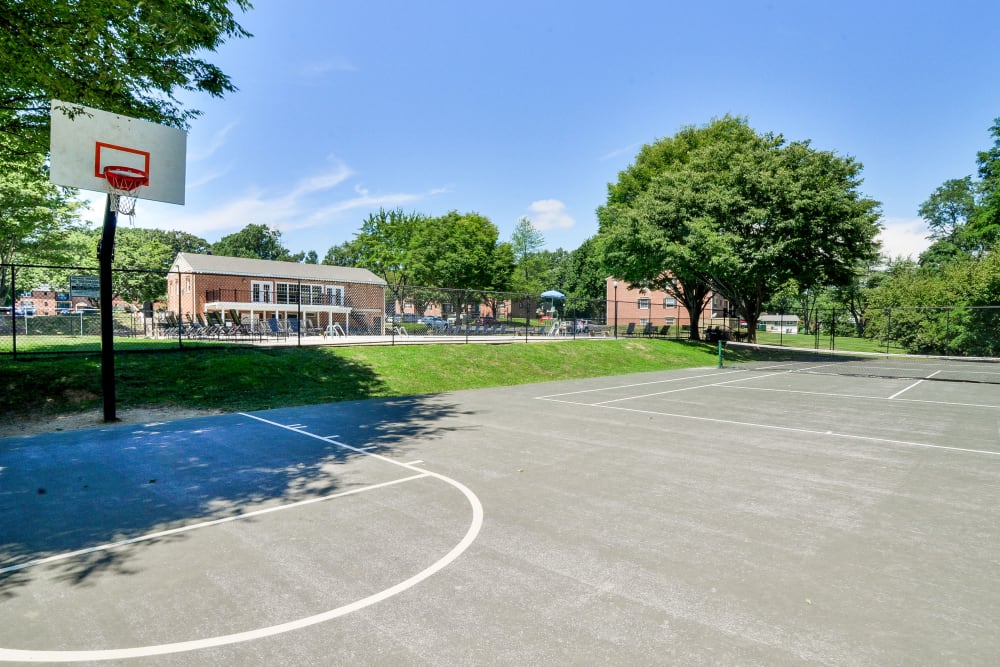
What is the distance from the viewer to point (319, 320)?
35062 millimetres

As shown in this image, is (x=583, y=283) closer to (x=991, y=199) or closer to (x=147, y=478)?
(x=991, y=199)

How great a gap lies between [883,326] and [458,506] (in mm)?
49789

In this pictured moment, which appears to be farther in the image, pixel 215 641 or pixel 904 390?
pixel 904 390

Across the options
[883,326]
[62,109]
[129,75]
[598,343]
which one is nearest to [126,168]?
[62,109]

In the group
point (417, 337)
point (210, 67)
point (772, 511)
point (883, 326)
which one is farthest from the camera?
point (883, 326)

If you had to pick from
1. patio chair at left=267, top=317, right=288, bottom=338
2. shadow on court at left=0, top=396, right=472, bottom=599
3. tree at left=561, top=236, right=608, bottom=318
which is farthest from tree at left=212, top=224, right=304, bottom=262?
shadow on court at left=0, top=396, right=472, bottom=599

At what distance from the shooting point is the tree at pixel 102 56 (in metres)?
9.24

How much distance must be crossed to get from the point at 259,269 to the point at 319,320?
1110 centimetres

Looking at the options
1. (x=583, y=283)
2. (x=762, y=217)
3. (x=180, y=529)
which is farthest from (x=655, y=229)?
(x=583, y=283)

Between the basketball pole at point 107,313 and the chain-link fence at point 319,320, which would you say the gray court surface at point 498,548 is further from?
the chain-link fence at point 319,320

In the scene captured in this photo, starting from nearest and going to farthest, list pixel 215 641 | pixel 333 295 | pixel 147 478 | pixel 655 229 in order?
pixel 215 641, pixel 147 478, pixel 655 229, pixel 333 295

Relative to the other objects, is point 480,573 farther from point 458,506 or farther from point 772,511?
point 772,511

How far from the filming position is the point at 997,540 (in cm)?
461

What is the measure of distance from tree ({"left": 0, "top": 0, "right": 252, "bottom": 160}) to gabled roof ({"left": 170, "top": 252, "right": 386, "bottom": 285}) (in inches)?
880
